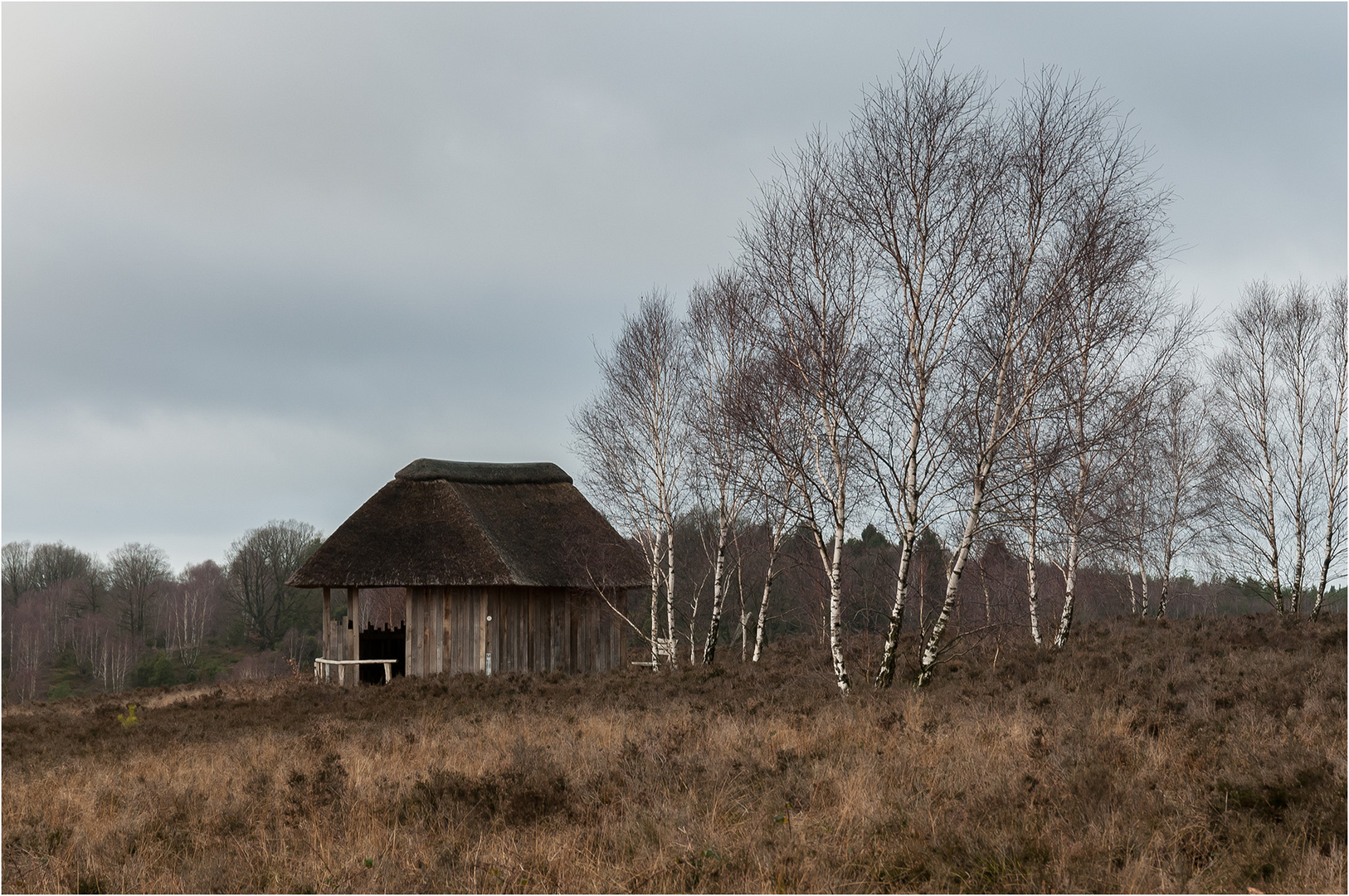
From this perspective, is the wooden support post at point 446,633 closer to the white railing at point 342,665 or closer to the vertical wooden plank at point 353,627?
the white railing at point 342,665

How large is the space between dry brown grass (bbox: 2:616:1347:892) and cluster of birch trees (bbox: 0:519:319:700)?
4451cm

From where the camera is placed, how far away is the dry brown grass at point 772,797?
5.31 metres

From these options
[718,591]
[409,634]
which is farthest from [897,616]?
[409,634]

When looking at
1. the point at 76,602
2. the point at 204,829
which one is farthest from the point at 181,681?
the point at 204,829

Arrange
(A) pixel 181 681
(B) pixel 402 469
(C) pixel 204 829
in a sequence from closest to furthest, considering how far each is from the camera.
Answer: (C) pixel 204 829 < (B) pixel 402 469 < (A) pixel 181 681

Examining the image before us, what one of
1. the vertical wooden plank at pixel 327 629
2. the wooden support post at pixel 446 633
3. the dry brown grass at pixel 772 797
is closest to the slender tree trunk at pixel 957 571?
the dry brown grass at pixel 772 797

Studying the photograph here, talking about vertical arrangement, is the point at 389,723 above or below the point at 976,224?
below

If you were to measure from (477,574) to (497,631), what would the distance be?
5.22 ft

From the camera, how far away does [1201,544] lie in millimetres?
26641

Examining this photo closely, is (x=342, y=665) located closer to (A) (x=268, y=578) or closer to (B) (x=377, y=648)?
(B) (x=377, y=648)

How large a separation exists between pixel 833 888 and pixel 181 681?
5151cm

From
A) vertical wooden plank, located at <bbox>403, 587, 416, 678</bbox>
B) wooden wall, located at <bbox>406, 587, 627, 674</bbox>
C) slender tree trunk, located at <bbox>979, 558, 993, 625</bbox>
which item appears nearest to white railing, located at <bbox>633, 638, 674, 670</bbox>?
wooden wall, located at <bbox>406, 587, 627, 674</bbox>

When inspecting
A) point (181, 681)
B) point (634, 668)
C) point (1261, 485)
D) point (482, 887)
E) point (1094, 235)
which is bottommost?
point (181, 681)

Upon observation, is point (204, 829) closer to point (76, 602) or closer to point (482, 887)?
point (482, 887)
